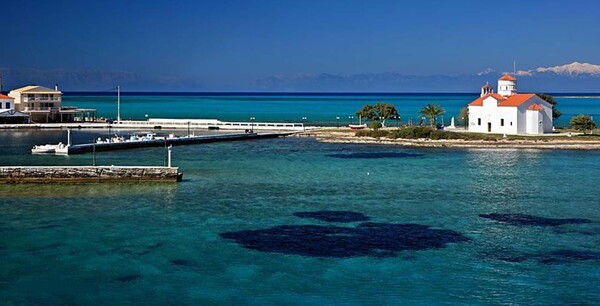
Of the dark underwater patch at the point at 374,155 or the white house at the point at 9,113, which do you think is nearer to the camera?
the dark underwater patch at the point at 374,155

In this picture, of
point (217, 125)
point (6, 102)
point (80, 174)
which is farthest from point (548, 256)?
point (6, 102)

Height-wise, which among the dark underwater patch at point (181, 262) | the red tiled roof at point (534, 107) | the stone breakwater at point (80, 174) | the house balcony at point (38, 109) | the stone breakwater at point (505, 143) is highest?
the house balcony at point (38, 109)

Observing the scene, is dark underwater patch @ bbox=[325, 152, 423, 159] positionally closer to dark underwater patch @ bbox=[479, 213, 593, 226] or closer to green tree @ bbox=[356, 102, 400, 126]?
green tree @ bbox=[356, 102, 400, 126]

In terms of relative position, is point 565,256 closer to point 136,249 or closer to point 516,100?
point 136,249

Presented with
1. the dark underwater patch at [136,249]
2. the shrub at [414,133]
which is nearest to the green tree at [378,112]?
the shrub at [414,133]

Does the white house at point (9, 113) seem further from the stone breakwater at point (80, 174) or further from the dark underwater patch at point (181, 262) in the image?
the dark underwater patch at point (181, 262)

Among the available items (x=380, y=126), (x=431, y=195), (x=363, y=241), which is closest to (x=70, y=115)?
(x=380, y=126)

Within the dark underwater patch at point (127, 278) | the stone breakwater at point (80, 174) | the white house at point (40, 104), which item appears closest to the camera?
the dark underwater patch at point (127, 278)

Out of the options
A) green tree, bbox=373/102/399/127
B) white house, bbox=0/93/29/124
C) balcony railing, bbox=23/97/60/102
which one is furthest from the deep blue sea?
balcony railing, bbox=23/97/60/102
